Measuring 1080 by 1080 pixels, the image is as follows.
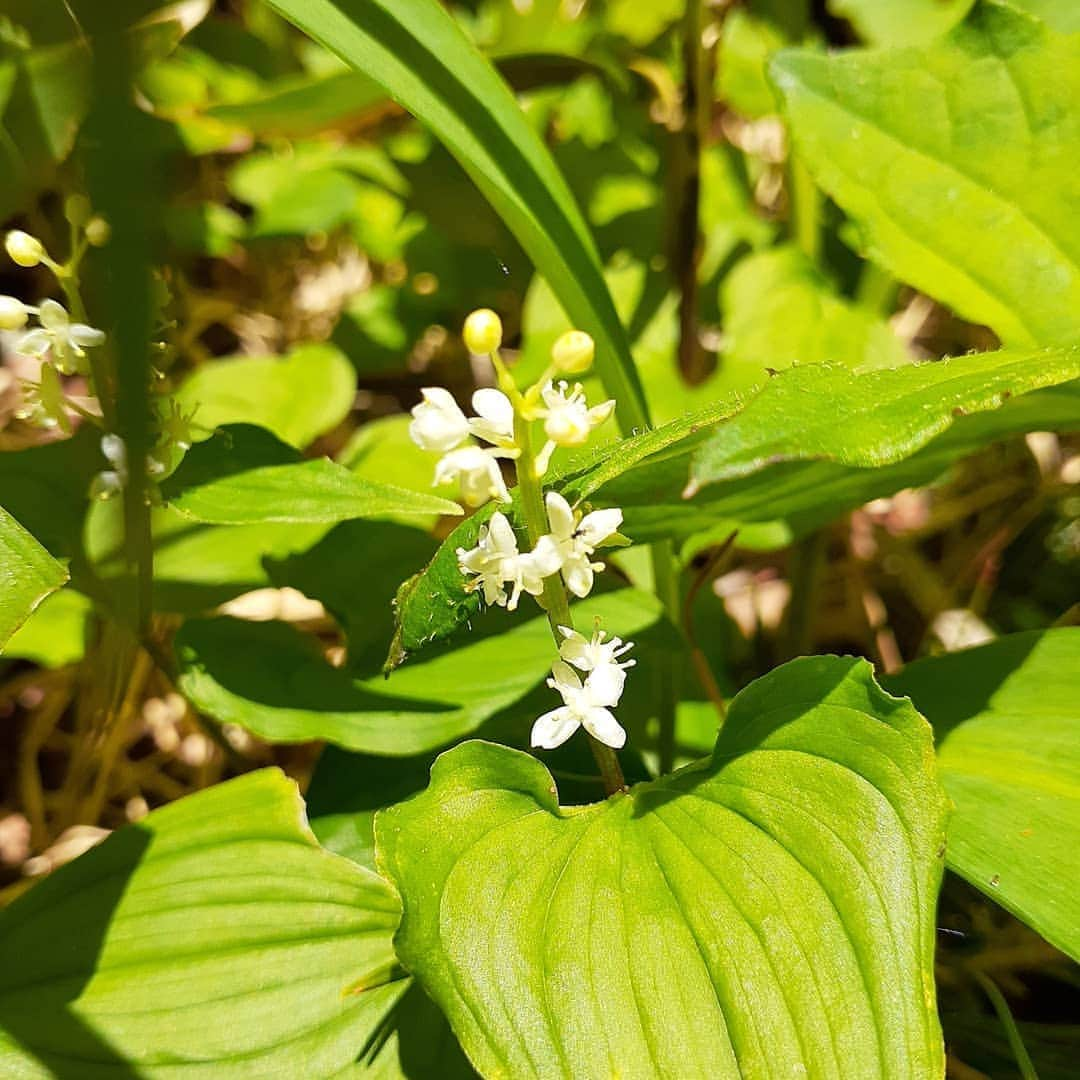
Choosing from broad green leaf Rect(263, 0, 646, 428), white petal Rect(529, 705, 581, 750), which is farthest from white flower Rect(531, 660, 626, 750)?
broad green leaf Rect(263, 0, 646, 428)

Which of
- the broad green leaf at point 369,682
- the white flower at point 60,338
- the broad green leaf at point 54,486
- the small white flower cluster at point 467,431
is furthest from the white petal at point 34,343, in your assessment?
the small white flower cluster at point 467,431

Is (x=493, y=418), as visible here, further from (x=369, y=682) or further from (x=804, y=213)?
(x=804, y=213)

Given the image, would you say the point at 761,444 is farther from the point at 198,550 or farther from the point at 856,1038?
the point at 198,550

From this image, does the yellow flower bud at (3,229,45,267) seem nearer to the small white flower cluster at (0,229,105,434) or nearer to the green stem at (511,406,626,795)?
the small white flower cluster at (0,229,105,434)

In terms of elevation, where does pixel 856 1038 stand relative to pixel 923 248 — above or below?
below

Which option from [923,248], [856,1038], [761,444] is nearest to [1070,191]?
[923,248]

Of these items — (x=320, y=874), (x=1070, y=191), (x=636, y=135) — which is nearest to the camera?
(x=320, y=874)
